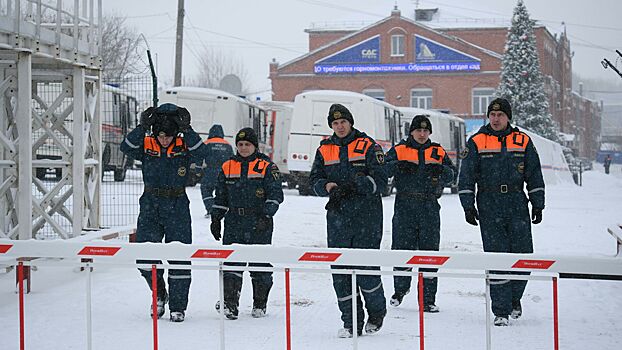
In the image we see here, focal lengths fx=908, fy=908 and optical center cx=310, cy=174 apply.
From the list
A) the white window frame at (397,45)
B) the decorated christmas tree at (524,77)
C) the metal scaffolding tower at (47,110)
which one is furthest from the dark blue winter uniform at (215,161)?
the white window frame at (397,45)

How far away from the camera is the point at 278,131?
109ft

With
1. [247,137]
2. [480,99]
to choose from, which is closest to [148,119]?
[247,137]

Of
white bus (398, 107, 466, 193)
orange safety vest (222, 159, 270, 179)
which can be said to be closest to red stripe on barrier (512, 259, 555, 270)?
orange safety vest (222, 159, 270, 179)

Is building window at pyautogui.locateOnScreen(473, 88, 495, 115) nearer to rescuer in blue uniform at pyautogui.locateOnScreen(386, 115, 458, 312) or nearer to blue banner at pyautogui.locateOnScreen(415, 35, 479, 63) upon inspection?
blue banner at pyautogui.locateOnScreen(415, 35, 479, 63)

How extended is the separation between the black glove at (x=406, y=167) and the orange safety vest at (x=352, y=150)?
1.33 meters

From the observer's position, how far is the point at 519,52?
60375 millimetres

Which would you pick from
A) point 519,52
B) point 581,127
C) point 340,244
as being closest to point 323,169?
point 340,244

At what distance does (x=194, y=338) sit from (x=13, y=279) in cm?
417

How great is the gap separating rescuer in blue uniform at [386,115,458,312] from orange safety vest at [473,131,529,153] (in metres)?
0.96

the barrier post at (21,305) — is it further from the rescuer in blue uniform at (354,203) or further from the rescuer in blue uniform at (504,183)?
the rescuer in blue uniform at (504,183)

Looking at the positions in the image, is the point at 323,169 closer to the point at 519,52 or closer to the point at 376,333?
the point at 376,333

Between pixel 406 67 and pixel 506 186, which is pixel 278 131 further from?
pixel 406 67

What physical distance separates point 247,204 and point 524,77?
5437cm

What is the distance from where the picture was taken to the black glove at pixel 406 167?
9060 mm
